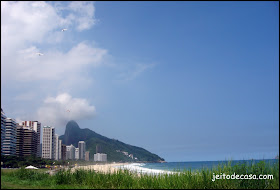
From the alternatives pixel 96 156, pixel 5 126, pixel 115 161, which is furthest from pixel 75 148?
pixel 5 126

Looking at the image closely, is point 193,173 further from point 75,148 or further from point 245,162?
point 75,148

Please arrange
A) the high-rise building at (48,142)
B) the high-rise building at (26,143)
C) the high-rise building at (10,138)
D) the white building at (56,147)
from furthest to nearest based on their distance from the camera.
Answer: the white building at (56,147) → the high-rise building at (48,142) → the high-rise building at (26,143) → the high-rise building at (10,138)

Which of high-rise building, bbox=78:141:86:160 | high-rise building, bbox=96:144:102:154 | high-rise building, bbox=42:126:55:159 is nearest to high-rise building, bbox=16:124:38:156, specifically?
high-rise building, bbox=42:126:55:159

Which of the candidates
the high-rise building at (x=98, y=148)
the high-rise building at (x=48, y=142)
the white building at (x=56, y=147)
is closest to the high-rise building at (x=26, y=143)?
the high-rise building at (x=48, y=142)

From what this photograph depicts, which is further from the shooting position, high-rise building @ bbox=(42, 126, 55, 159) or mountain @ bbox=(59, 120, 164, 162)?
mountain @ bbox=(59, 120, 164, 162)

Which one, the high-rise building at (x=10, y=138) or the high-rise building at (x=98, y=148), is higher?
the high-rise building at (x=10, y=138)

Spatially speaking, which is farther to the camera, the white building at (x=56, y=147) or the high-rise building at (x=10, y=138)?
the white building at (x=56, y=147)

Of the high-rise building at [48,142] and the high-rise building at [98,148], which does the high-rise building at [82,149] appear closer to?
the high-rise building at [98,148]

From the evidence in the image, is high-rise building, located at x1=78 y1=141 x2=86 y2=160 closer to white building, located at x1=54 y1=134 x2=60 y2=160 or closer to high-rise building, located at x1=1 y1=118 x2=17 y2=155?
white building, located at x1=54 y1=134 x2=60 y2=160
